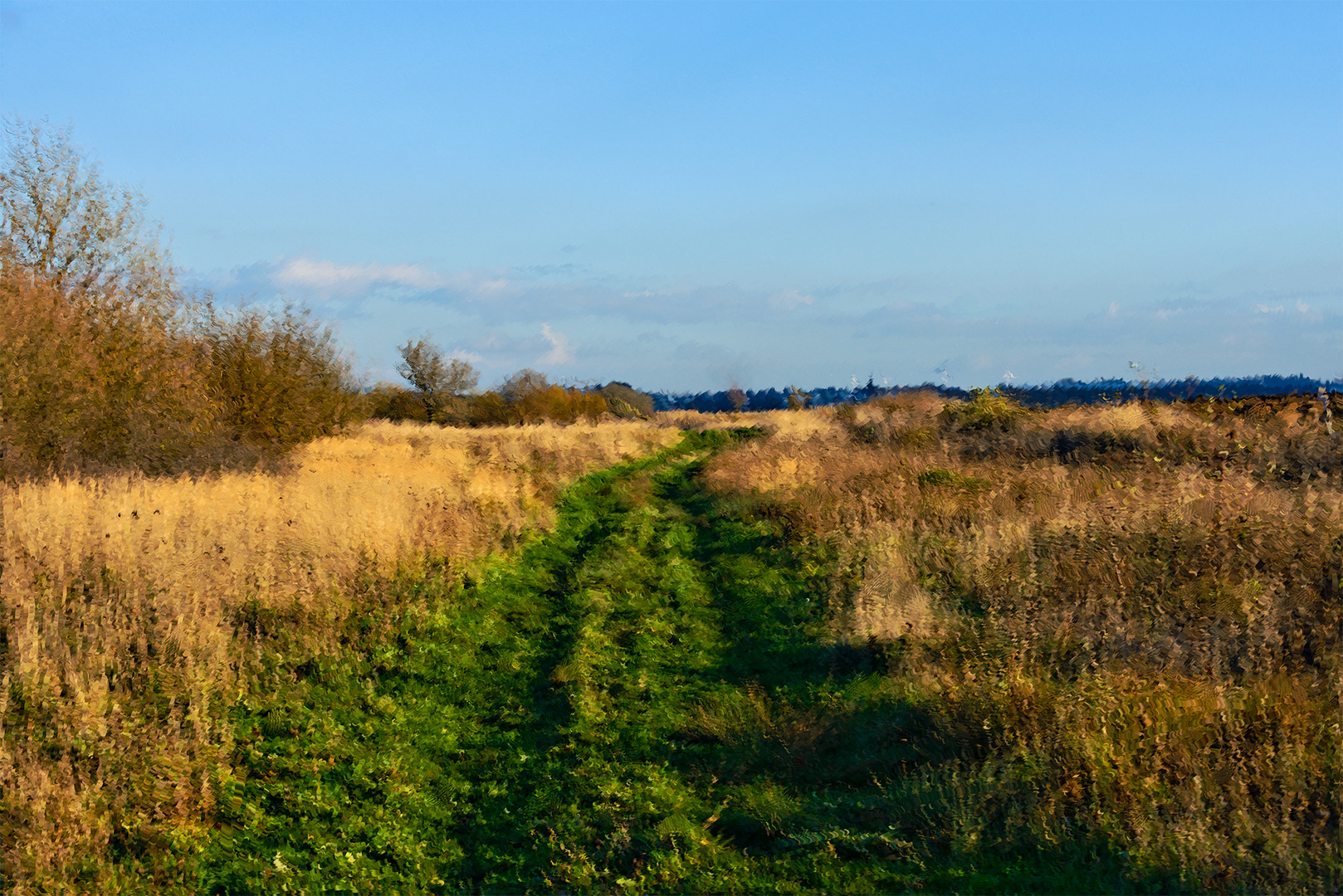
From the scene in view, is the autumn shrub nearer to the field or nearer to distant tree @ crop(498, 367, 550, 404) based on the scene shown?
the field

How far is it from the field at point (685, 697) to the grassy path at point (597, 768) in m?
0.03

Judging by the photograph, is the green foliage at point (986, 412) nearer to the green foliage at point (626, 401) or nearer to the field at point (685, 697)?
the field at point (685, 697)

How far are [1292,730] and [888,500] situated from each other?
8738mm

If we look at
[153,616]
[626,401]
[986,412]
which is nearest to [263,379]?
[153,616]

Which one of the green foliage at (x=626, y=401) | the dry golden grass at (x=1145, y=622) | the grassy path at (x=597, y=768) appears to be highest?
the green foliage at (x=626, y=401)

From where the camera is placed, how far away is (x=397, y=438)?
31.7m

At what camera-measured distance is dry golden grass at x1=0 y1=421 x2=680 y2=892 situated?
5027 millimetres

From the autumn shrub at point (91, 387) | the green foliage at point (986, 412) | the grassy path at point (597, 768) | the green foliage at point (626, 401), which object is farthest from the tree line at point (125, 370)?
the green foliage at point (626, 401)

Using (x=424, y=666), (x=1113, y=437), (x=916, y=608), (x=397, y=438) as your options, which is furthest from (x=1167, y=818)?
(x=397, y=438)

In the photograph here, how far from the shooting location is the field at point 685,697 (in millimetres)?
4695

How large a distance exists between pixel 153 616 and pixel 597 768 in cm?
468

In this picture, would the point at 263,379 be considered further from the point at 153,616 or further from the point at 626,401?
the point at 626,401

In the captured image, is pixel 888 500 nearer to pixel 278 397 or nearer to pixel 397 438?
pixel 278 397

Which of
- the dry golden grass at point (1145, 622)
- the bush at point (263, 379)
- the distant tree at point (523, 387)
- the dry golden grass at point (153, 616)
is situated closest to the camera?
the dry golden grass at point (1145, 622)
